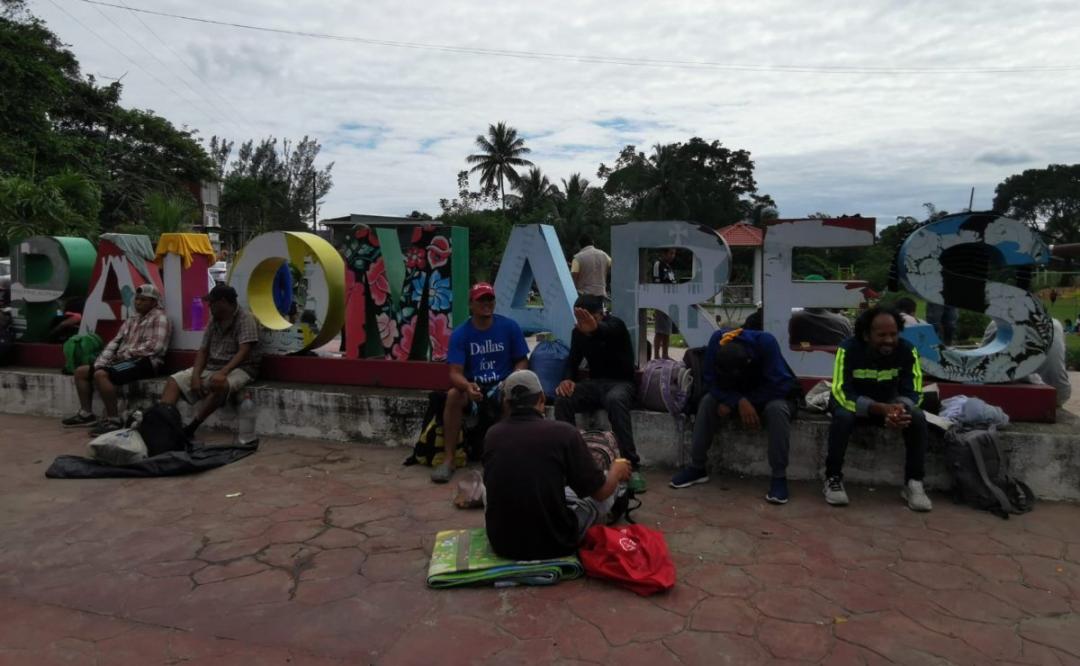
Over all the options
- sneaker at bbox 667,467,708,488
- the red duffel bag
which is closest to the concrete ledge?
sneaker at bbox 667,467,708,488

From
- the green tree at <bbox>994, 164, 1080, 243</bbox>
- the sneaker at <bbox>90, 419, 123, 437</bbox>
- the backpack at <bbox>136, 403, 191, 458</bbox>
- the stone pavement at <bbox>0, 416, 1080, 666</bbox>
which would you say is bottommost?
the stone pavement at <bbox>0, 416, 1080, 666</bbox>

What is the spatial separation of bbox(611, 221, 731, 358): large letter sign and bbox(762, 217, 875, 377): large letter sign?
0.35m

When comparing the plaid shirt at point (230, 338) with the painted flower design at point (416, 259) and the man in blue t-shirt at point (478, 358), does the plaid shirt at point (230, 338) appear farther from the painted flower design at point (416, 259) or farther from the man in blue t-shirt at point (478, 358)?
the man in blue t-shirt at point (478, 358)

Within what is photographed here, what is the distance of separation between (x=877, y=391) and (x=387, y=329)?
13.5 ft

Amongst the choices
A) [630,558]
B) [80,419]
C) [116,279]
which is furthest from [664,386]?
[116,279]

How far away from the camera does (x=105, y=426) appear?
6625 millimetres

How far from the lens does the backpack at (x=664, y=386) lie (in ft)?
17.1

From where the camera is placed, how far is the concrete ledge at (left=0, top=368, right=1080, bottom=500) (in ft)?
15.0

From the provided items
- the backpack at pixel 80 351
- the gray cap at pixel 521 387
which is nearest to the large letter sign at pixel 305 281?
the backpack at pixel 80 351

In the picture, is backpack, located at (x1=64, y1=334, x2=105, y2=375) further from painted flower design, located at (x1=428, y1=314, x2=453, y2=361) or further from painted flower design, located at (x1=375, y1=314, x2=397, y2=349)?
painted flower design, located at (x1=428, y1=314, x2=453, y2=361)

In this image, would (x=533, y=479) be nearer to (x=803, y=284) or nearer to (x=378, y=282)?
(x=803, y=284)

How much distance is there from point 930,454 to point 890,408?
0.61 meters

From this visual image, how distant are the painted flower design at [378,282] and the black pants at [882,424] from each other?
3.96 meters

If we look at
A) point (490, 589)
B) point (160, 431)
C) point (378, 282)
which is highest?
point (378, 282)
